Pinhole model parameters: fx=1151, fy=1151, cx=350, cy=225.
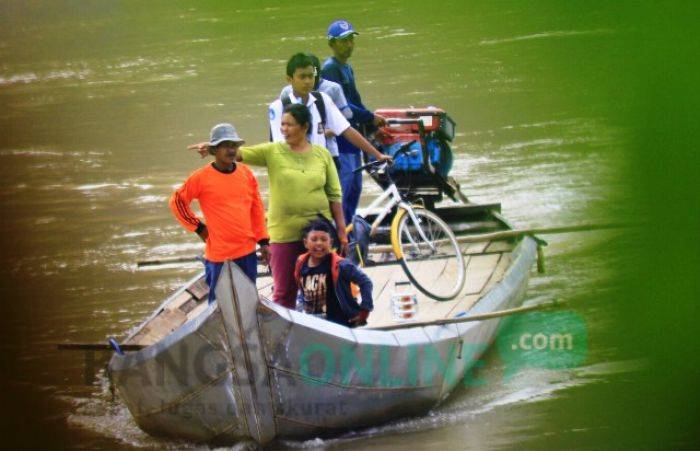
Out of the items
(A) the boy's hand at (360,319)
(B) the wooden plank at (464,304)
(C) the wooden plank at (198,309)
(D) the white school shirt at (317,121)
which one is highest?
(D) the white school shirt at (317,121)

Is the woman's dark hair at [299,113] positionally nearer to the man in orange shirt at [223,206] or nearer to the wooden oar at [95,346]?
the man in orange shirt at [223,206]

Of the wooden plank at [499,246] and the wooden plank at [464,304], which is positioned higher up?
the wooden plank at [499,246]

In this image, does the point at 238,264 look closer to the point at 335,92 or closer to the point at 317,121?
the point at 317,121

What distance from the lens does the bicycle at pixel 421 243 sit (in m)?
5.32

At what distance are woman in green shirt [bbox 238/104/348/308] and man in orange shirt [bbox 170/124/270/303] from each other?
0.08m

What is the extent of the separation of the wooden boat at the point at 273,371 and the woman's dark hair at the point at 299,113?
2.27 ft

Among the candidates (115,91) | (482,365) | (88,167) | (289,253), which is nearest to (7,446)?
(289,253)

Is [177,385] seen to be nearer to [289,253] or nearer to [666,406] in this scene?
[289,253]

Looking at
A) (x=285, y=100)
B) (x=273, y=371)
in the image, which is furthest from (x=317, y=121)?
(x=273, y=371)

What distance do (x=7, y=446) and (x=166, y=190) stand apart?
6320 mm

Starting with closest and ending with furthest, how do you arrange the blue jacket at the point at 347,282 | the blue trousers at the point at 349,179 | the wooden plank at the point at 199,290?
the blue jacket at the point at 347,282 < the blue trousers at the point at 349,179 < the wooden plank at the point at 199,290

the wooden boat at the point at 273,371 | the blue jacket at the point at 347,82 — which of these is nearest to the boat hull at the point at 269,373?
the wooden boat at the point at 273,371

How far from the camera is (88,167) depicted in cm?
1228

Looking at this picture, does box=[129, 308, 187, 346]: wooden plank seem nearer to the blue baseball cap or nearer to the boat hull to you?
the boat hull
